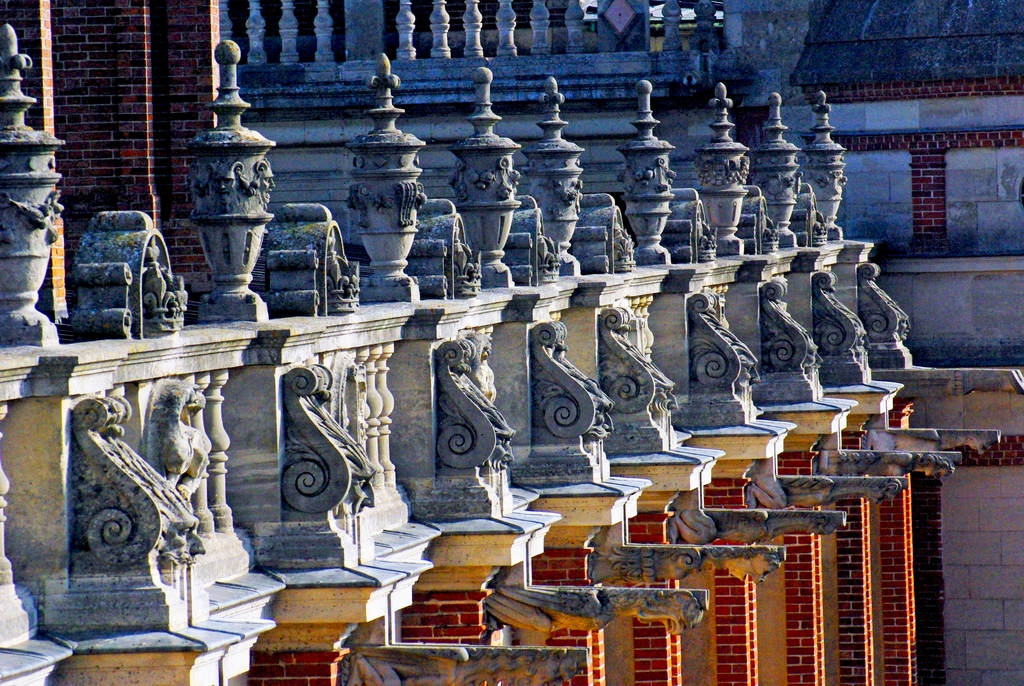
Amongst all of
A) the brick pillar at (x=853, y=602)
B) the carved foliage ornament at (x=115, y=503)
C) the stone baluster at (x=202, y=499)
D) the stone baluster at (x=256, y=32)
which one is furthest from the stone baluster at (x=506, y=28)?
the carved foliage ornament at (x=115, y=503)

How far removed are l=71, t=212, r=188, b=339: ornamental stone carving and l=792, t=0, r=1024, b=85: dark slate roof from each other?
20.7 metres

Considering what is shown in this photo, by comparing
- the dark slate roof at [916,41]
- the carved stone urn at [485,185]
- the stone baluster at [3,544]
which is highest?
the dark slate roof at [916,41]

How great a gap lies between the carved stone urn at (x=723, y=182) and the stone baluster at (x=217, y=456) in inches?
468

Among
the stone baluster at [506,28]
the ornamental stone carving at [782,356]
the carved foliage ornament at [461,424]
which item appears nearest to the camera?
the carved foliage ornament at [461,424]

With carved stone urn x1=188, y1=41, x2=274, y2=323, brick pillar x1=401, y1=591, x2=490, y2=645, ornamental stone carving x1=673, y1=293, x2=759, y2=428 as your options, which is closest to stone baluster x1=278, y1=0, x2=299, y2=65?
ornamental stone carving x1=673, y1=293, x2=759, y2=428

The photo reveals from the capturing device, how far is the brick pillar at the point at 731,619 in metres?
22.1

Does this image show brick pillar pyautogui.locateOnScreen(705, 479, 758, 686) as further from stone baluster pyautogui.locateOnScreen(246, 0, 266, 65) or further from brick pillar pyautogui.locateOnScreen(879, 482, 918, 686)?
stone baluster pyautogui.locateOnScreen(246, 0, 266, 65)

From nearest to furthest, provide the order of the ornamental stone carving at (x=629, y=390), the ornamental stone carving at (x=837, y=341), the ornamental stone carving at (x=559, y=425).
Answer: the ornamental stone carving at (x=559, y=425) < the ornamental stone carving at (x=629, y=390) < the ornamental stone carving at (x=837, y=341)

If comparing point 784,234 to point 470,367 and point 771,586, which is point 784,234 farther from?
point 470,367

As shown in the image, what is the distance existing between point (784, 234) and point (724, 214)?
3.14m

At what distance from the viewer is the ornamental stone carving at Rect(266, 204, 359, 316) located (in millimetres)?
12508

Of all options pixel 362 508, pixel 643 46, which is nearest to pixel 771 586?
pixel 643 46

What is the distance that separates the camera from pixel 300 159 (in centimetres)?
3128

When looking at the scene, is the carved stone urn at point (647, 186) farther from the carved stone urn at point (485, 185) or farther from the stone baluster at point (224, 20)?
the stone baluster at point (224, 20)
